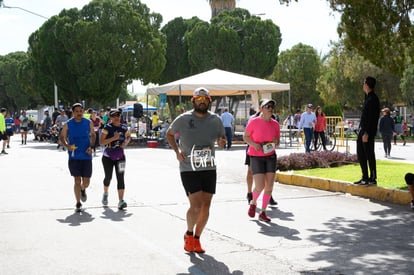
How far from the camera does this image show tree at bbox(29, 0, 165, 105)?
128ft

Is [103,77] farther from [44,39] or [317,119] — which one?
[317,119]

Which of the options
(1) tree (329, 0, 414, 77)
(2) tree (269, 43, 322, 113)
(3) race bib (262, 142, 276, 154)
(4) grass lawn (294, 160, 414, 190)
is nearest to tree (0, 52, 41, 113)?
(2) tree (269, 43, 322, 113)

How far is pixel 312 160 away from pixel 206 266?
9068 mm

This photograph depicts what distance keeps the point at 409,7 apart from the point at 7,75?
8292 centimetres

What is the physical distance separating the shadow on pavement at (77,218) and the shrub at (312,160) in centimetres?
609

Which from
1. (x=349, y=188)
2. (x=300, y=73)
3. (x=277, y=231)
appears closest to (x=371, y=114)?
(x=349, y=188)

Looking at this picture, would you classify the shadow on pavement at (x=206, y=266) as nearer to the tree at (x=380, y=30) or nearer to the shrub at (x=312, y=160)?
the tree at (x=380, y=30)

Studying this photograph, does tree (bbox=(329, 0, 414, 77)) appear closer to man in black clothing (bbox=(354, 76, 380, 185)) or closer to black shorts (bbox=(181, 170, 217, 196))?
man in black clothing (bbox=(354, 76, 380, 185))

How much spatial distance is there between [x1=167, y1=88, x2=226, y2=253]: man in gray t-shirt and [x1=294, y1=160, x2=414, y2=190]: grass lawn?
5302mm

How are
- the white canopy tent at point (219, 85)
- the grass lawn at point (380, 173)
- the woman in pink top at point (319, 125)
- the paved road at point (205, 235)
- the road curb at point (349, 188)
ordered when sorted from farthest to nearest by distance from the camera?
1. the white canopy tent at point (219, 85)
2. the woman in pink top at point (319, 125)
3. the grass lawn at point (380, 173)
4. the road curb at point (349, 188)
5. the paved road at point (205, 235)

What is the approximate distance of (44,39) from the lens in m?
41.2

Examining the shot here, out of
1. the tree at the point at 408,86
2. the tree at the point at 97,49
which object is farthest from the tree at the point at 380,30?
the tree at the point at 408,86

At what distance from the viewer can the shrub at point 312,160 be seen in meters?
14.5

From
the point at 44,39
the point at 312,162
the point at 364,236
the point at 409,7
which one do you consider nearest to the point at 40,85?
the point at 44,39
